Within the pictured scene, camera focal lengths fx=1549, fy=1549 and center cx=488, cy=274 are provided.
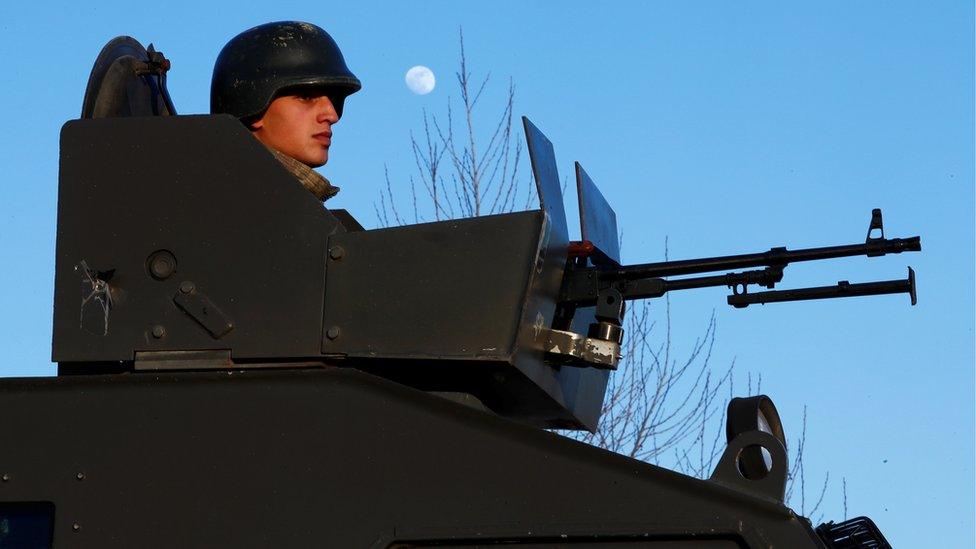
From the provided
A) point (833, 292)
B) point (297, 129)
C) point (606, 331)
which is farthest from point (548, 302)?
point (297, 129)

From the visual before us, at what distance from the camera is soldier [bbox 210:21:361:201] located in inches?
180

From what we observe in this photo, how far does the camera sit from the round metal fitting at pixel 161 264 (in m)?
3.74

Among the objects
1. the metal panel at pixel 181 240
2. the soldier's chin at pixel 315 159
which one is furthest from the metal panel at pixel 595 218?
the metal panel at pixel 181 240

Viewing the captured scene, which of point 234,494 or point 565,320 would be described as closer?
point 234,494

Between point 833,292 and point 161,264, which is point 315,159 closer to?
point 161,264

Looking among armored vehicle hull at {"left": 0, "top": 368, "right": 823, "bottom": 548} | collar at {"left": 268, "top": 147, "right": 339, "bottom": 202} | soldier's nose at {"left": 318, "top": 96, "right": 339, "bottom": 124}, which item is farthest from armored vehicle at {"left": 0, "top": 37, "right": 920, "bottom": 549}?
soldier's nose at {"left": 318, "top": 96, "right": 339, "bottom": 124}

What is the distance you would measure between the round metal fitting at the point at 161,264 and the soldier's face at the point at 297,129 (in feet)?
3.12

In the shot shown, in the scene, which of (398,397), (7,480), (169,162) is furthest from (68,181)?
(398,397)

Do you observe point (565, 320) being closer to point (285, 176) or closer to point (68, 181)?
point (285, 176)

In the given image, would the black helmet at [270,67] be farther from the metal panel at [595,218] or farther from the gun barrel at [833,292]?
the gun barrel at [833,292]

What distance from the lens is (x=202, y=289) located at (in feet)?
12.1

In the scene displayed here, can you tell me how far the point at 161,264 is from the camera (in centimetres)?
375

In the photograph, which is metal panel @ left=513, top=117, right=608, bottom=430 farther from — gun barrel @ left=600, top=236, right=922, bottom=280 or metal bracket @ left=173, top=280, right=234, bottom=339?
metal bracket @ left=173, top=280, right=234, bottom=339

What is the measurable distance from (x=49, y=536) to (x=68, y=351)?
58 cm
